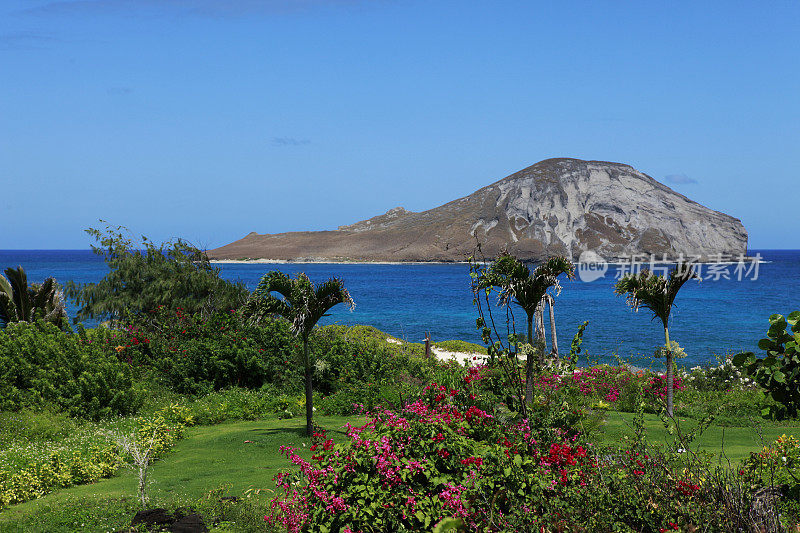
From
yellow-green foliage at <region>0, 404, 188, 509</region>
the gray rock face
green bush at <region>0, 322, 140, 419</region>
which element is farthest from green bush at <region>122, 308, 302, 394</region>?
the gray rock face

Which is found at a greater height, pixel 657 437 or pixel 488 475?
pixel 488 475

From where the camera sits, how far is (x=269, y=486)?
7883 millimetres

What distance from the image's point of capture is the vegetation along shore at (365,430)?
5.17 m

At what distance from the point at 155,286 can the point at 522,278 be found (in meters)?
16.7

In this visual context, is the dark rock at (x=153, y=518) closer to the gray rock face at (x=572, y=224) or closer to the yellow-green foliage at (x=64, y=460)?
the yellow-green foliage at (x=64, y=460)

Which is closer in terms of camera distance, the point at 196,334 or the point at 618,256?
the point at 196,334

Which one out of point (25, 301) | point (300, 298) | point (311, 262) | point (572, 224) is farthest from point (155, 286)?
point (311, 262)

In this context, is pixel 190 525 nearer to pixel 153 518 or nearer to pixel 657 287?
pixel 153 518

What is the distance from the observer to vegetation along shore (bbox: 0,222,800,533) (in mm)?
5168

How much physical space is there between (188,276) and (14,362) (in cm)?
857

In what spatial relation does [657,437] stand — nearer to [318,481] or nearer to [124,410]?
[318,481]

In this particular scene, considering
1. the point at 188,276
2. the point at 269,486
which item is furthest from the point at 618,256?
the point at 269,486

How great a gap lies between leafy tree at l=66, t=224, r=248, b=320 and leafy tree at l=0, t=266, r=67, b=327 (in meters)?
2.36

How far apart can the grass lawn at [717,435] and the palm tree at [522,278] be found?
7.43 ft
